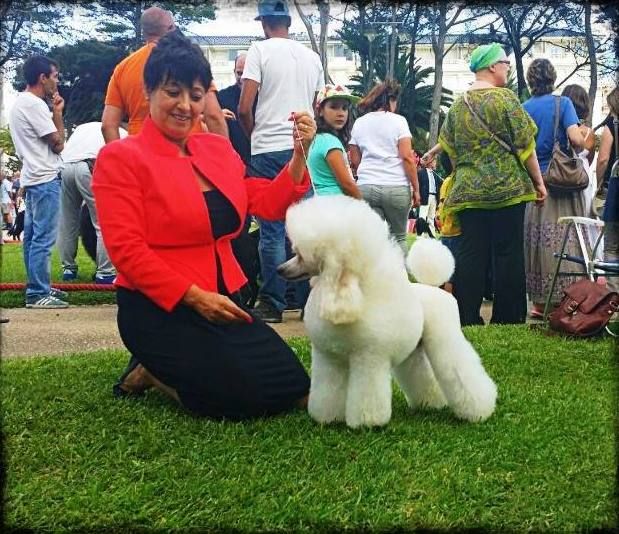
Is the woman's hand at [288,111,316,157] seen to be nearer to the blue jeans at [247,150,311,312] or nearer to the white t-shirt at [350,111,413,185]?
the blue jeans at [247,150,311,312]

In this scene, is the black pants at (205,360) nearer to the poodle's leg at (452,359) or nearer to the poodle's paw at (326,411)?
the poodle's paw at (326,411)

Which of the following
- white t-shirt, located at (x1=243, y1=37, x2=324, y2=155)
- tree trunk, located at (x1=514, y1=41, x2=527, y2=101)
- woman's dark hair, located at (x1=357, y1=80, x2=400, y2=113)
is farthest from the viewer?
tree trunk, located at (x1=514, y1=41, x2=527, y2=101)

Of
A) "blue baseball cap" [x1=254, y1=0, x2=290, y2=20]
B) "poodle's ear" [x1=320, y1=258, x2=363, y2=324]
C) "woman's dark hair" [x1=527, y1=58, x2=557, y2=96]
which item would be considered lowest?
"poodle's ear" [x1=320, y1=258, x2=363, y2=324]

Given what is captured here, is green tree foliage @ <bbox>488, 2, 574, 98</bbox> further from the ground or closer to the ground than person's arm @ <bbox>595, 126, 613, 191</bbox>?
further from the ground

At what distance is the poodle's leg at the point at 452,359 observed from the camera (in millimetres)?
2814

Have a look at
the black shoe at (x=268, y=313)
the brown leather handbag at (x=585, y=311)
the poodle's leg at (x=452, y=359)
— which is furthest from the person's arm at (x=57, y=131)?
the poodle's leg at (x=452, y=359)

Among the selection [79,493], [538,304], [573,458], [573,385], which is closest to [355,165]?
[538,304]

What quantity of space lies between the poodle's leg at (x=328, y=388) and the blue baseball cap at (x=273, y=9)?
1666 mm

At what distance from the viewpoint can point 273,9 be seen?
3.90 metres

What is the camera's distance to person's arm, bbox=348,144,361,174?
18.7 feet

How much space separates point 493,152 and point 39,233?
10.9 ft

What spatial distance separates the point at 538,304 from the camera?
19.2ft

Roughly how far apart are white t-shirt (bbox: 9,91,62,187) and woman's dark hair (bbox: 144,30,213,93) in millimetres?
3004

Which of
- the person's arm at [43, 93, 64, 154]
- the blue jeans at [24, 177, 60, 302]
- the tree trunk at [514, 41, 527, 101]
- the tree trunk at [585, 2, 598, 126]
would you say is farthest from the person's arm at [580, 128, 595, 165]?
the blue jeans at [24, 177, 60, 302]
